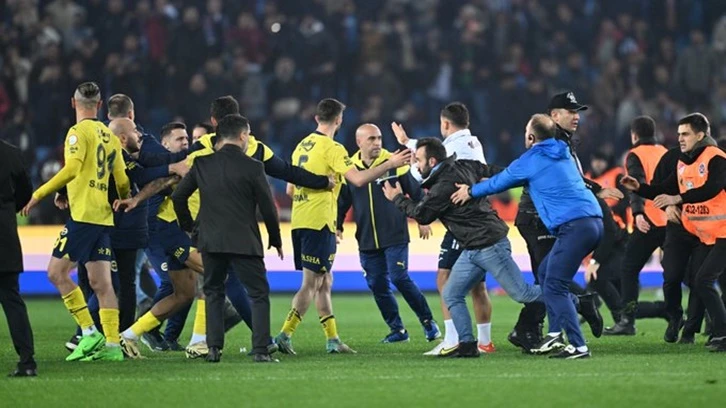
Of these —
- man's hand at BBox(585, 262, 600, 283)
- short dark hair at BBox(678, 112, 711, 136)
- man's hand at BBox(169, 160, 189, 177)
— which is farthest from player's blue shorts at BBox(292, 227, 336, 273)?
man's hand at BBox(585, 262, 600, 283)

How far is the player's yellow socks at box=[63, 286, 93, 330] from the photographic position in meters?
Result: 11.6

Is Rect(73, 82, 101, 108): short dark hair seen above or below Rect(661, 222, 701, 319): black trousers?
above

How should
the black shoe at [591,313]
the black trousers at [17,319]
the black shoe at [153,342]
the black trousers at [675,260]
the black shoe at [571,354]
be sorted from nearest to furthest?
the black trousers at [17,319] < the black shoe at [571,354] < the black shoe at [591,313] < the black shoe at [153,342] < the black trousers at [675,260]

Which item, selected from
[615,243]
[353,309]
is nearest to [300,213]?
[615,243]

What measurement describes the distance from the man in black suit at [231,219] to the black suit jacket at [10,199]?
4.46 feet

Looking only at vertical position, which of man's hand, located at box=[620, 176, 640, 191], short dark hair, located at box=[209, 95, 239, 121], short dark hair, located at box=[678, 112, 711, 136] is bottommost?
man's hand, located at box=[620, 176, 640, 191]

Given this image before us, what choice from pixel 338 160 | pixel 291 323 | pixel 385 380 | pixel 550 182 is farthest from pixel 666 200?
pixel 385 380

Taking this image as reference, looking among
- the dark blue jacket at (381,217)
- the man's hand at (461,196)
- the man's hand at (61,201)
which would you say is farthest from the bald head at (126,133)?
the man's hand at (461,196)

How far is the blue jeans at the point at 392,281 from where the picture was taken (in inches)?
557

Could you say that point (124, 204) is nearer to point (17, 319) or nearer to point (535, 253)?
point (17, 319)

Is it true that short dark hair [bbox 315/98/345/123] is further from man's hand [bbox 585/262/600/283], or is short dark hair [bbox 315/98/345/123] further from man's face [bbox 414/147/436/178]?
man's hand [bbox 585/262/600/283]

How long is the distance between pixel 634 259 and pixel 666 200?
2037mm

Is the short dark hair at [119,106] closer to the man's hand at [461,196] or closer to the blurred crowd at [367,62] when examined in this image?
the man's hand at [461,196]

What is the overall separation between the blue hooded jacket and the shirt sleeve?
179cm
